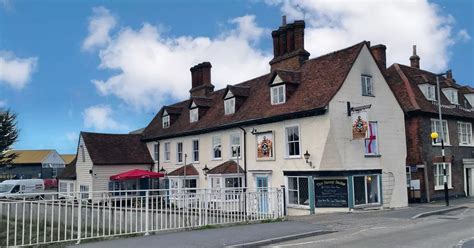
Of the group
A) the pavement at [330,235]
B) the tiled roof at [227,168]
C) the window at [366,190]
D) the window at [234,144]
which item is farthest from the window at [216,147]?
the pavement at [330,235]

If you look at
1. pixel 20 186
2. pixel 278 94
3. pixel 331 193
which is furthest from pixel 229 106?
pixel 20 186

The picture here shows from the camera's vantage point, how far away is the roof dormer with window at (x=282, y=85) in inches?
965

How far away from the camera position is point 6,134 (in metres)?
50.3

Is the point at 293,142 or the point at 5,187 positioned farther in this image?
the point at 5,187

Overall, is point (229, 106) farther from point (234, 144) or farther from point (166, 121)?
point (166, 121)

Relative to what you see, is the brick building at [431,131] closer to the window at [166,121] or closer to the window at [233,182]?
the window at [233,182]

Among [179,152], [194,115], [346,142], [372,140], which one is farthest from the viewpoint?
[179,152]

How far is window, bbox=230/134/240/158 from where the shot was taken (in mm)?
27188

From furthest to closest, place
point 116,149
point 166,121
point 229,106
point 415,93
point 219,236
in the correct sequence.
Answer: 1. point 166,121
2. point 116,149
3. point 229,106
4. point 415,93
5. point 219,236

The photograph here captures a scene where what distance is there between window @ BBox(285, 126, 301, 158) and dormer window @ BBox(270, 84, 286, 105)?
201cm

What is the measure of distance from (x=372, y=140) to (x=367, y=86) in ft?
9.84

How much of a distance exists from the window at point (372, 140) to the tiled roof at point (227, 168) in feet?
25.4

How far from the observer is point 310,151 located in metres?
22.1

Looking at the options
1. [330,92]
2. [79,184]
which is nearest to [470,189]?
[330,92]
